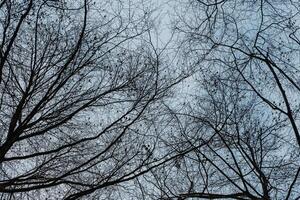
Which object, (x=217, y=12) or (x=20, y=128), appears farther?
(x=217, y=12)

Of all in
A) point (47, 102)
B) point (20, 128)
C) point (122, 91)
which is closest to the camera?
point (20, 128)

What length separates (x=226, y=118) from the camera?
809 cm

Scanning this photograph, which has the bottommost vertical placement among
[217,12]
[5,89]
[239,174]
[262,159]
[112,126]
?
[239,174]

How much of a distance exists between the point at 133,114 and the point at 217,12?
2397mm

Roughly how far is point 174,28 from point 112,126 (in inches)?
86.9

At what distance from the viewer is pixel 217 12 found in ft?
23.8

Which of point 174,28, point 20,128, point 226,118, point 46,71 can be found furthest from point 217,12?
point 20,128

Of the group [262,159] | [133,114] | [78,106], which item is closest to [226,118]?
[262,159]

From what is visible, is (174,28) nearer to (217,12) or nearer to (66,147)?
(217,12)

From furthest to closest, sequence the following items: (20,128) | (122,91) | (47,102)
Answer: (122,91) → (47,102) → (20,128)

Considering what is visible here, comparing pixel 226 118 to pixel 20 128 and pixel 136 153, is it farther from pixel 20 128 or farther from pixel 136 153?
pixel 20 128

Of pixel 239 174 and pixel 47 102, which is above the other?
pixel 47 102

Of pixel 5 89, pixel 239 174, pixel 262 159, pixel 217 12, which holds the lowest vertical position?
pixel 239 174

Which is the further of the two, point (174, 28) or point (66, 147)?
point (174, 28)
